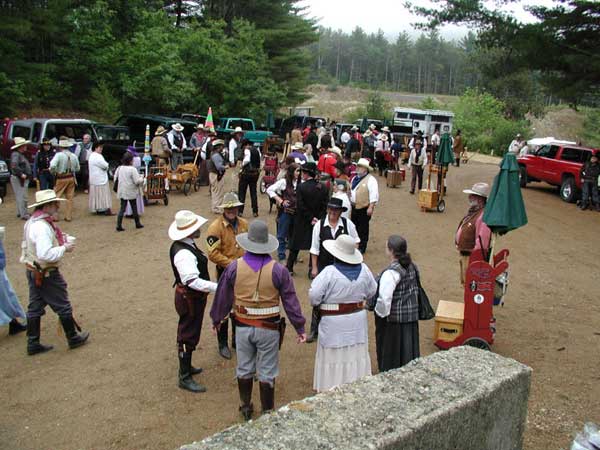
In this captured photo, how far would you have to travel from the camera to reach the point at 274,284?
187 inches

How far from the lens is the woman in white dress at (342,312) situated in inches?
196

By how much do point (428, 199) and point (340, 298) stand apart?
35.7 ft

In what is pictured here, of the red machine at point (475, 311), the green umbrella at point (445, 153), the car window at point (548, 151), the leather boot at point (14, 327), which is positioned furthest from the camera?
the car window at point (548, 151)

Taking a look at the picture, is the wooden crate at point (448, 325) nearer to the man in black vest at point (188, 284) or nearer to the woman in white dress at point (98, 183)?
the man in black vest at point (188, 284)

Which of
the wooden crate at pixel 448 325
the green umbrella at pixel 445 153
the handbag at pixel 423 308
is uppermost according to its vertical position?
the green umbrella at pixel 445 153

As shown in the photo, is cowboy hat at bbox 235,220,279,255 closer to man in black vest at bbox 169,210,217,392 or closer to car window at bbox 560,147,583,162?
man in black vest at bbox 169,210,217,392

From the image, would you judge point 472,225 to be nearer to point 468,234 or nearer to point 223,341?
point 468,234

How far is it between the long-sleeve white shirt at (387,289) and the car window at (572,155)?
1606 centimetres

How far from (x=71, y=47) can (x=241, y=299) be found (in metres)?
25.0

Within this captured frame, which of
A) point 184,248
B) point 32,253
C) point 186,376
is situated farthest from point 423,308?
point 32,253

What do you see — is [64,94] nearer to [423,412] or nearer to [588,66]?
[588,66]

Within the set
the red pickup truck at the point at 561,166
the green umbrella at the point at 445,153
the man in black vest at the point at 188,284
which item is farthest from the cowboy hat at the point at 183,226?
the red pickup truck at the point at 561,166

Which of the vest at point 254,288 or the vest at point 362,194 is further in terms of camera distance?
the vest at point 362,194

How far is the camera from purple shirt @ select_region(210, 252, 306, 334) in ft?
15.7
